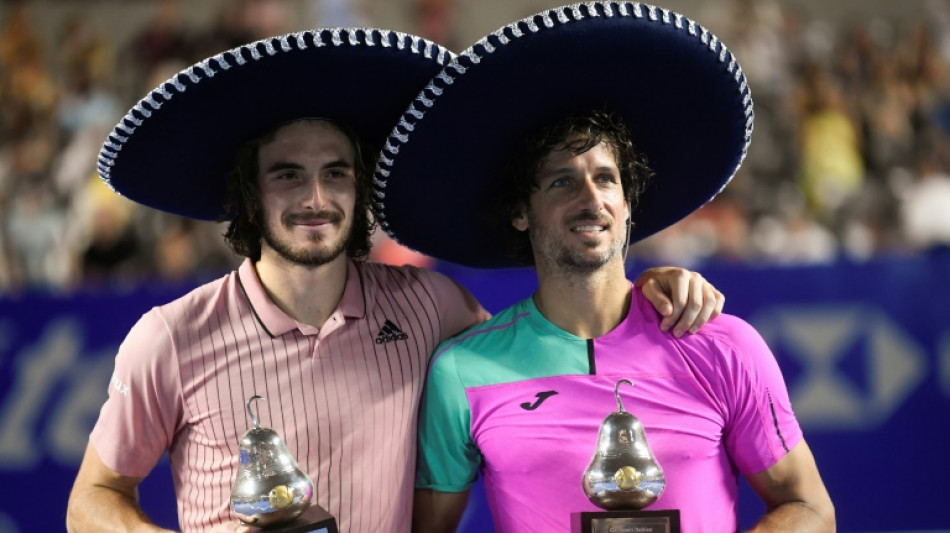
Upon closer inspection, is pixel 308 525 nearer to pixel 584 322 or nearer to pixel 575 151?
pixel 584 322

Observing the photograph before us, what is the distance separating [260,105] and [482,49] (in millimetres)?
628

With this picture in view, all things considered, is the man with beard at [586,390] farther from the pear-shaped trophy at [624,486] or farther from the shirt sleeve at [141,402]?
the shirt sleeve at [141,402]

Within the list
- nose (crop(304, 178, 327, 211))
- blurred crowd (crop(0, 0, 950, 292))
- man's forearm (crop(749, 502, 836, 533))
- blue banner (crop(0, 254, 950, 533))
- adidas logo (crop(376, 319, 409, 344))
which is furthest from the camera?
blurred crowd (crop(0, 0, 950, 292))

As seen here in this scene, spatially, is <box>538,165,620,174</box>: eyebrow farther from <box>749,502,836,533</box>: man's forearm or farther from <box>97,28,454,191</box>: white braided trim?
<box>749,502,836,533</box>: man's forearm

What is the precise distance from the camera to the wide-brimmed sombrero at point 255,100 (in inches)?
110

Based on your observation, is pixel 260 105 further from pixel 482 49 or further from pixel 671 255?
pixel 671 255

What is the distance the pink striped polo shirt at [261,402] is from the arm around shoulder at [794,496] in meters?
0.91

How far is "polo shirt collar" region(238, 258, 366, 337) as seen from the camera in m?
3.02

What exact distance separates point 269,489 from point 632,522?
775mm

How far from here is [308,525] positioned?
2514 mm

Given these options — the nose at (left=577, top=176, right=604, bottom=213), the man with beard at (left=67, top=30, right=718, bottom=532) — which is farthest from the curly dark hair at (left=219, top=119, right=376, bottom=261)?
the nose at (left=577, top=176, right=604, bottom=213)

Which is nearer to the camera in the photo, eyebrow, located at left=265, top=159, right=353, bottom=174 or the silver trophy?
the silver trophy

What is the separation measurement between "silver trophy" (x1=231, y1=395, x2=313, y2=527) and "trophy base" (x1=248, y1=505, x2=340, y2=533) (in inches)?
0.5

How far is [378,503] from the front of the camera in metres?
2.95
